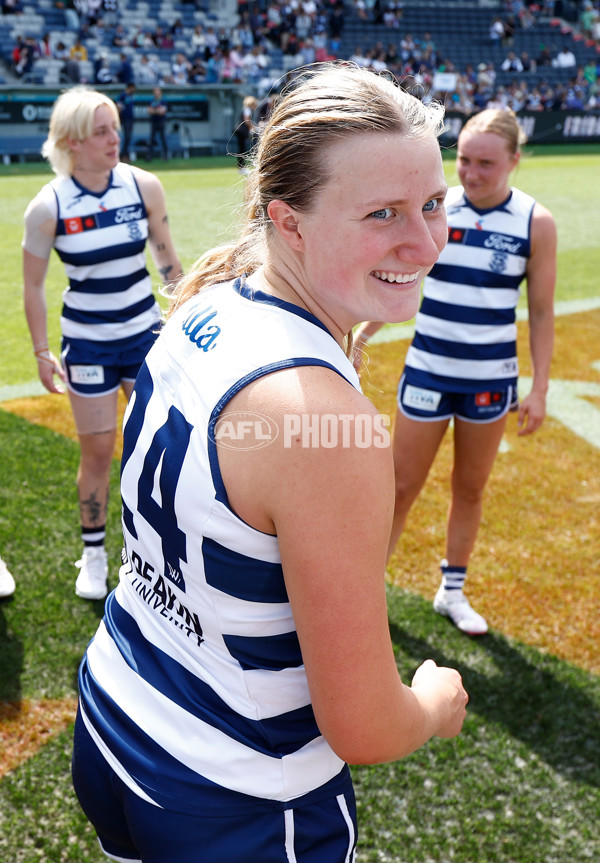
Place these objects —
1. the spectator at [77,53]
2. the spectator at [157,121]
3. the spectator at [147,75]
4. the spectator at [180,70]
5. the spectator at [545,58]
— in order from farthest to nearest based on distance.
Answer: the spectator at [545,58] < the spectator at [180,70] < the spectator at [147,75] < the spectator at [77,53] < the spectator at [157,121]

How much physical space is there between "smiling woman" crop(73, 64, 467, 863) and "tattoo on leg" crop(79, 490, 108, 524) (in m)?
2.64

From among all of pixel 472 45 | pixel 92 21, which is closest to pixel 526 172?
pixel 92 21

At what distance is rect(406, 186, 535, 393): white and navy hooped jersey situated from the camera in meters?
3.57

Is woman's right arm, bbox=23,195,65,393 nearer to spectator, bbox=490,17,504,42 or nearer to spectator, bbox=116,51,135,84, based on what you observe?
spectator, bbox=116,51,135,84

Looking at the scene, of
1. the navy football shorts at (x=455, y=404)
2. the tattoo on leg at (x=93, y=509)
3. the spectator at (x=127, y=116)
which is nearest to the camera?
the navy football shorts at (x=455, y=404)

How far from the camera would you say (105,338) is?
3930 millimetres

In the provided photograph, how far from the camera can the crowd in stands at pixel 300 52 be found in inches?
974

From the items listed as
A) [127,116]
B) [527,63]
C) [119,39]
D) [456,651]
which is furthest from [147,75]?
[456,651]

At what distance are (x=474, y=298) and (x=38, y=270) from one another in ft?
6.92

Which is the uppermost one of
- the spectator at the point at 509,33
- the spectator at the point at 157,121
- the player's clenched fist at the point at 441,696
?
the spectator at the point at 509,33

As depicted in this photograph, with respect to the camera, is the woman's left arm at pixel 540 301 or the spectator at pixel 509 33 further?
the spectator at pixel 509 33

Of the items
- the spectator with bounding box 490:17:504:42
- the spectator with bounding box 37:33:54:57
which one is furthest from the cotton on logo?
the spectator with bounding box 490:17:504:42

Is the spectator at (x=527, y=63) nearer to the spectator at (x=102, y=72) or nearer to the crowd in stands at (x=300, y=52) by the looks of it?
the crowd in stands at (x=300, y=52)

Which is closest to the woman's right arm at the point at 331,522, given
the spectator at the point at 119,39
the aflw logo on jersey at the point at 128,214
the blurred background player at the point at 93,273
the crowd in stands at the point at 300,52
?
the blurred background player at the point at 93,273
